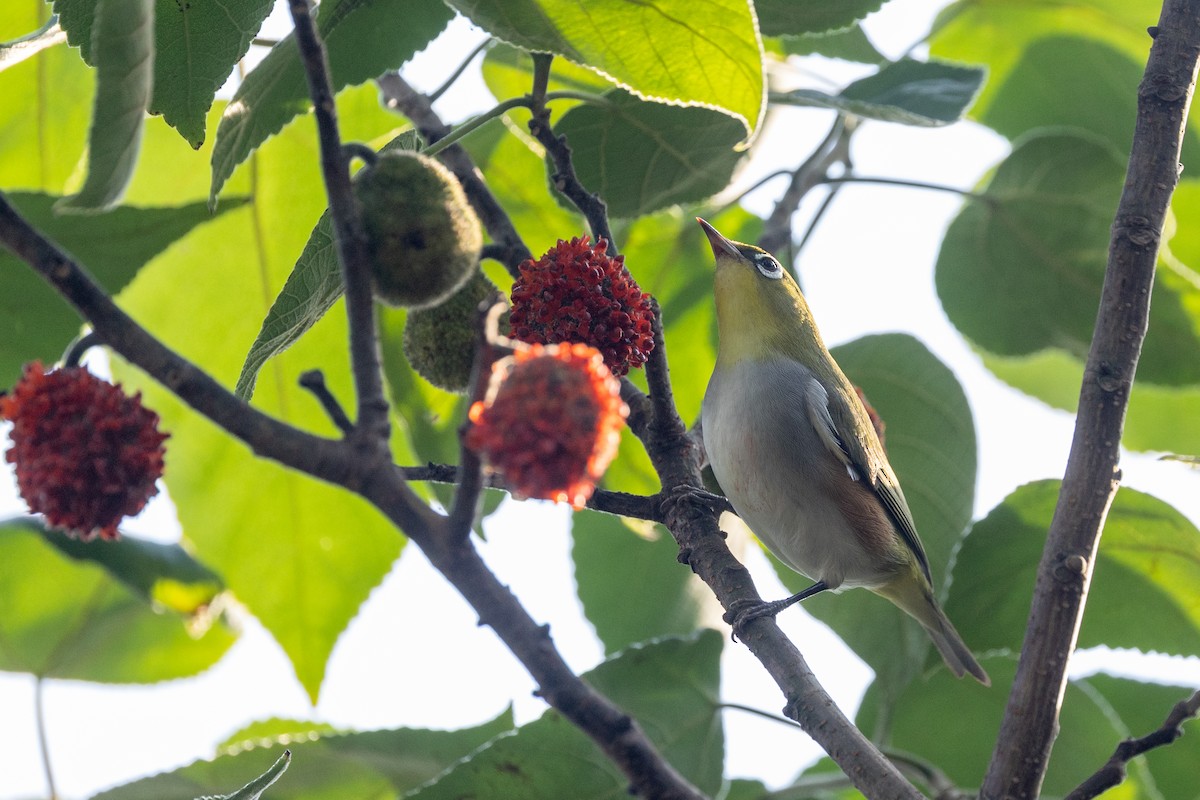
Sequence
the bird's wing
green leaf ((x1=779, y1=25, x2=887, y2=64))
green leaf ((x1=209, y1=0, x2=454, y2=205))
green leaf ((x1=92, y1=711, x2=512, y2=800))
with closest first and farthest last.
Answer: green leaf ((x1=209, y1=0, x2=454, y2=205)) < green leaf ((x1=92, y1=711, x2=512, y2=800)) < the bird's wing < green leaf ((x1=779, y1=25, x2=887, y2=64))

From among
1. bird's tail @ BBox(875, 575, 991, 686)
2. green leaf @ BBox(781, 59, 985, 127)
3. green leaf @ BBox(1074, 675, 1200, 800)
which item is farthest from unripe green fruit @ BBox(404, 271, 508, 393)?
green leaf @ BBox(1074, 675, 1200, 800)

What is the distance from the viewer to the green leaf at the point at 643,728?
2.13m

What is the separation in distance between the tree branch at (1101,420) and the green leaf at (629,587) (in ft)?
4.74

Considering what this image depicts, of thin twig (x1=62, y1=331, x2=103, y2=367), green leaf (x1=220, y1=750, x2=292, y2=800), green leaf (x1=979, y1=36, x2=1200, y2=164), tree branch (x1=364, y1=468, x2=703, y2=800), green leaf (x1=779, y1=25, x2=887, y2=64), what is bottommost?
green leaf (x1=220, y1=750, x2=292, y2=800)

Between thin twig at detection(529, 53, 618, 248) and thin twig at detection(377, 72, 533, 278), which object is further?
thin twig at detection(377, 72, 533, 278)

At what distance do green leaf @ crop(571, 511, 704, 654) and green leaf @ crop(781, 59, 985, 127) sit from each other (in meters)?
1.26

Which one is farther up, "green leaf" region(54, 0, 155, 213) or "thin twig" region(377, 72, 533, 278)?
"thin twig" region(377, 72, 533, 278)

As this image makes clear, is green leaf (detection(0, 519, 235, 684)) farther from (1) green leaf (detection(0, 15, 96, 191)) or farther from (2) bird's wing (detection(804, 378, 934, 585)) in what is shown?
(2) bird's wing (detection(804, 378, 934, 585))

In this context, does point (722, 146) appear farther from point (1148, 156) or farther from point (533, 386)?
point (533, 386)

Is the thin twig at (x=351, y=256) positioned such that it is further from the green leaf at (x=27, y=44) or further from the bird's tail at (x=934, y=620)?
the bird's tail at (x=934, y=620)

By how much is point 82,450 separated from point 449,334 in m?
→ 0.81

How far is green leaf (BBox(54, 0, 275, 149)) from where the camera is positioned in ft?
5.31

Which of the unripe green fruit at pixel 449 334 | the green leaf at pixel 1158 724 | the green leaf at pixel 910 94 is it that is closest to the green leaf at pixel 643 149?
the green leaf at pixel 910 94

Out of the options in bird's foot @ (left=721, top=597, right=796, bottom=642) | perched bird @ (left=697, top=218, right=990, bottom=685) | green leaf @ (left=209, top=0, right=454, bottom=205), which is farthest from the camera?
perched bird @ (left=697, top=218, right=990, bottom=685)
